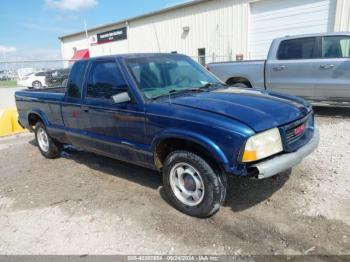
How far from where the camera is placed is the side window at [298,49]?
25.2 ft

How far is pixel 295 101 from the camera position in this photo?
3.98 meters

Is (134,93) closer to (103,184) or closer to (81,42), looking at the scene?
(103,184)

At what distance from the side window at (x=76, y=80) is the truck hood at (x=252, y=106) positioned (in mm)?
1797

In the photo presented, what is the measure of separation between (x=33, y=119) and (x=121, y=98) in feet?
→ 11.3

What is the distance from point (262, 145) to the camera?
312 centimetres

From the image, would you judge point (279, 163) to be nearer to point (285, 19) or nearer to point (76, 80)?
point (76, 80)

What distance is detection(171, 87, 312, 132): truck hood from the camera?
10.6 ft

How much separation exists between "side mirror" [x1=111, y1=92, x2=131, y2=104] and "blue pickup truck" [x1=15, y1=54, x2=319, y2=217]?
1cm

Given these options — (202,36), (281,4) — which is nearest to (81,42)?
(202,36)

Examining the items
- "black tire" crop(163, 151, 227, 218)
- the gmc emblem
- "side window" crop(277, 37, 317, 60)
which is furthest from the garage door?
"black tire" crop(163, 151, 227, 218)

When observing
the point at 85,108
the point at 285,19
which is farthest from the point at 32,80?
the point at 85,108

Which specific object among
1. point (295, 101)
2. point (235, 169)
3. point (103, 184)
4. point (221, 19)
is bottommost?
point (103, 184)

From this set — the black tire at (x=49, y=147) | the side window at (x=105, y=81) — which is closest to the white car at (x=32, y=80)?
the black tire at (x=49, y=147)

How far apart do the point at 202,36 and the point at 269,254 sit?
18974mm
